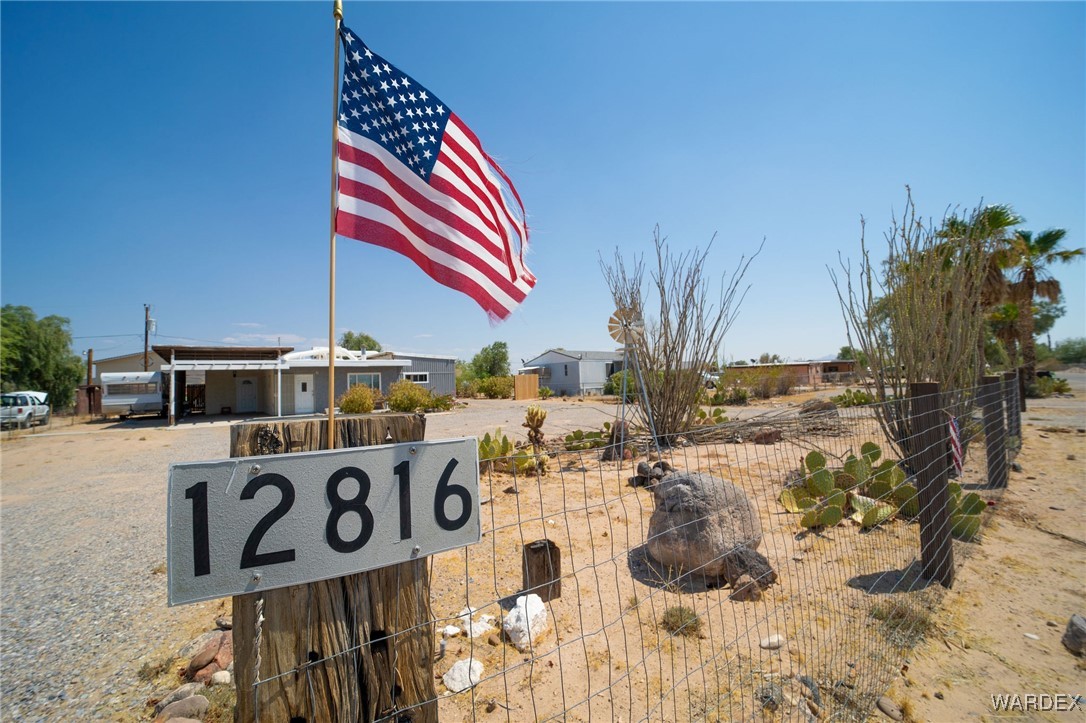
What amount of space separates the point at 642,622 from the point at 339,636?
2.71 meters

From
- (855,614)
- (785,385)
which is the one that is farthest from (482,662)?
(785,385)

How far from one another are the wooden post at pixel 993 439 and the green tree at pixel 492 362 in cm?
4057

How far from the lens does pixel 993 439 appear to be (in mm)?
5973

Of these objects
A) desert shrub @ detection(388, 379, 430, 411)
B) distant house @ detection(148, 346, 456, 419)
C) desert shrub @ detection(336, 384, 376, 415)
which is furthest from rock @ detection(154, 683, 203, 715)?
distant house @ detection(148, 346, 456, 419)

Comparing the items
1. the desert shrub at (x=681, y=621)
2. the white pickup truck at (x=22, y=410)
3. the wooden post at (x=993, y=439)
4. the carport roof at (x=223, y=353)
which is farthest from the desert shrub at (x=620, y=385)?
the white pickup truck at (x=22, y=410)

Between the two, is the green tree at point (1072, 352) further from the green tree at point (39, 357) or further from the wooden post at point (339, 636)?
the green tree at point (39, 357)

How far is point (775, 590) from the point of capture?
11.9 feet

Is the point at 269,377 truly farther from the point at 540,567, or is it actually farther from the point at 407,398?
the point at 540,567

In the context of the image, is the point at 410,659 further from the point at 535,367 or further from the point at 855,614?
the point at 535,367

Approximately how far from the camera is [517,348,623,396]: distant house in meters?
37.2

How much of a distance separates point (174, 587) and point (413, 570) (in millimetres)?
563

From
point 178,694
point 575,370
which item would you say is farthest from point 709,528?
point 575,370

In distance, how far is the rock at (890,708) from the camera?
2402 millimetres

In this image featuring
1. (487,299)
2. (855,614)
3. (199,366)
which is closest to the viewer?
(487,299)
